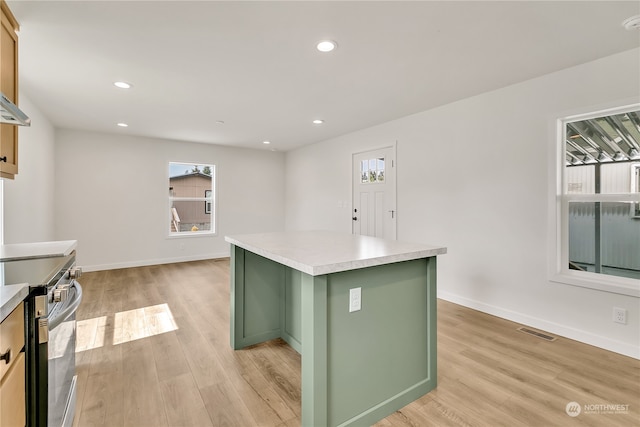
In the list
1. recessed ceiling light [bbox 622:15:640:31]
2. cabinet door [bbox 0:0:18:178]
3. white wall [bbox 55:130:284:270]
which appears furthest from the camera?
white wall [bbox 55:130:284:270]

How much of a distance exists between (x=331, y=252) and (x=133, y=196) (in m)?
5.09

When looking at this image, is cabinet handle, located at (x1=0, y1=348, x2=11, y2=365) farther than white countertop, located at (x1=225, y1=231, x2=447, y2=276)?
No

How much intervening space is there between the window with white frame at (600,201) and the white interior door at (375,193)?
Answer: 1.94 meters

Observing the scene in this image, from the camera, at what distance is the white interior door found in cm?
440

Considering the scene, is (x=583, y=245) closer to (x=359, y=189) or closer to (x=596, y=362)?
(x=596, y=362)

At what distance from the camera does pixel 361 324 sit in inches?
64.2

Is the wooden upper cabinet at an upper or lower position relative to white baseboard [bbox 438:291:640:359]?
upper

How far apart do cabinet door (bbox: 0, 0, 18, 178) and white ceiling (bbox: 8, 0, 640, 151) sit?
12 cm

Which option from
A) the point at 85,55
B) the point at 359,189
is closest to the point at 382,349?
the point at 85,55

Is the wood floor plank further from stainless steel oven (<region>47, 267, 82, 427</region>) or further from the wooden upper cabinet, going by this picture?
the wooden upper cabinet

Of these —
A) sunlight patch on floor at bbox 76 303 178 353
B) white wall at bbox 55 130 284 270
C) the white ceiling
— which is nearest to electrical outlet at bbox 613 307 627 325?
the white ceiling

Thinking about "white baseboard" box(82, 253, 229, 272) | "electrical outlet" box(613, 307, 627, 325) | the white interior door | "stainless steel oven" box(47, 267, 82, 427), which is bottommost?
"white baseboard" box(82, 253, 229, 272)

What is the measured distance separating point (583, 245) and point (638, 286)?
0.48m

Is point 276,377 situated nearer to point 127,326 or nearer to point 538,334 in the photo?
point 127,326
